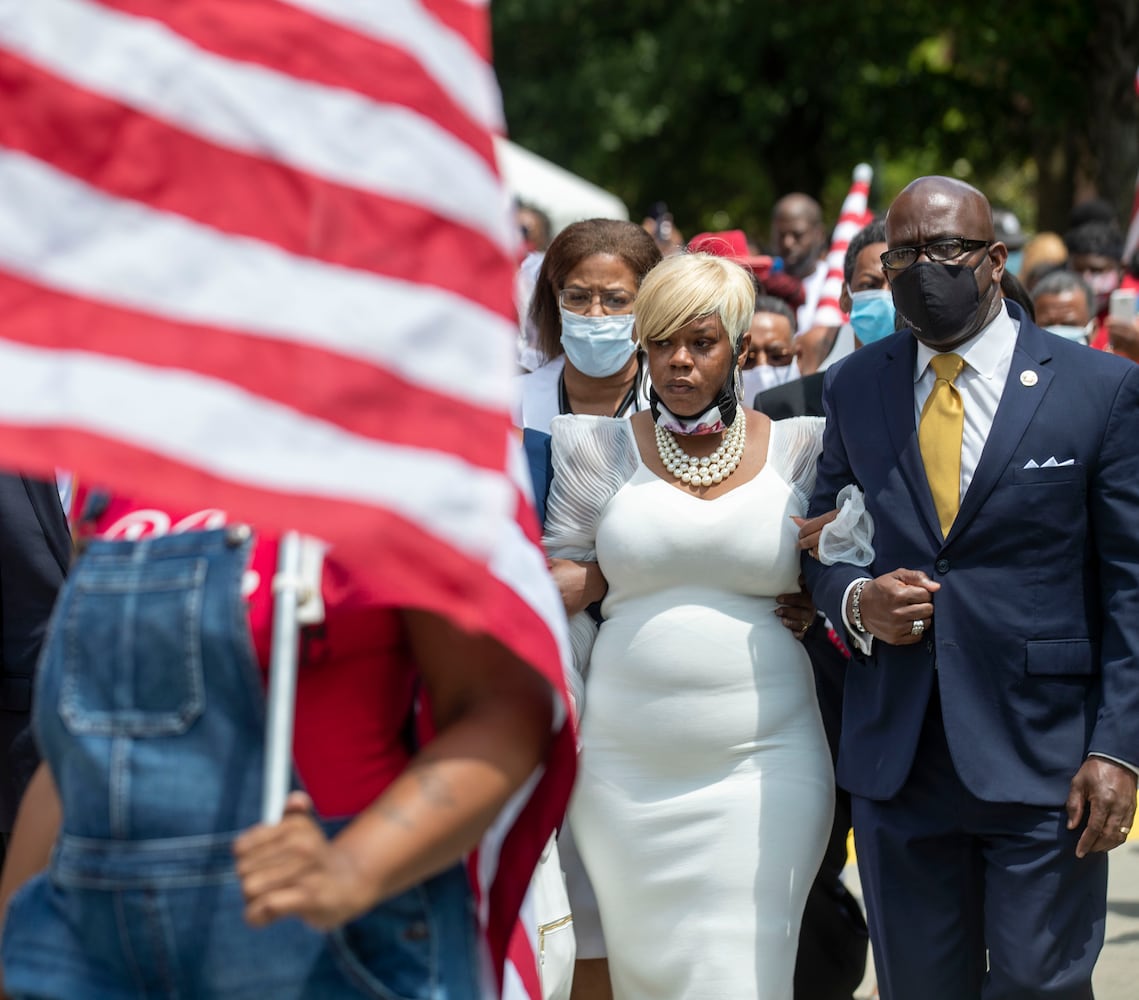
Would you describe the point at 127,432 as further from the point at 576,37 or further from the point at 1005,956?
the point at 576,37

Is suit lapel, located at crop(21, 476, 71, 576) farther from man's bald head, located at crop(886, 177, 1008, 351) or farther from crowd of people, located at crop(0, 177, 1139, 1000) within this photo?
man's bald head, located at crop(886, 177, 1008, 351)

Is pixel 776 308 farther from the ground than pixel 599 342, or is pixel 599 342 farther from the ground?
pixel 776 308

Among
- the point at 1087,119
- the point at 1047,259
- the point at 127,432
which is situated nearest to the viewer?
the point at 127,432

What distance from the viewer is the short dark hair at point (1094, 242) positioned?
1111 cm

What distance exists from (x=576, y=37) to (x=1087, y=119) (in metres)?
8.37

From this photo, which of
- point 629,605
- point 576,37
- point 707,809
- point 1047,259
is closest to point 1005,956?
point 707,809

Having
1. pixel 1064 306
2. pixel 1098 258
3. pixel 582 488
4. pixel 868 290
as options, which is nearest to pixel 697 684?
pixel 582 488

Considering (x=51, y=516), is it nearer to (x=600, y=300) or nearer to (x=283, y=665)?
(x=600, y=300)

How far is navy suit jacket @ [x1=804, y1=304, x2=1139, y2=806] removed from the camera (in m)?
4.07

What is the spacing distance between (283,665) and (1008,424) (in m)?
2.55

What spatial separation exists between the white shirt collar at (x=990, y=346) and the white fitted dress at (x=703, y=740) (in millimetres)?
687

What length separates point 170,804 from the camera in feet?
6.91

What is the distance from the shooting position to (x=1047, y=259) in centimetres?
1110

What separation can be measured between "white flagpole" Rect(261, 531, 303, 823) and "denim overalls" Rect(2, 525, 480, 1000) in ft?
0.26
